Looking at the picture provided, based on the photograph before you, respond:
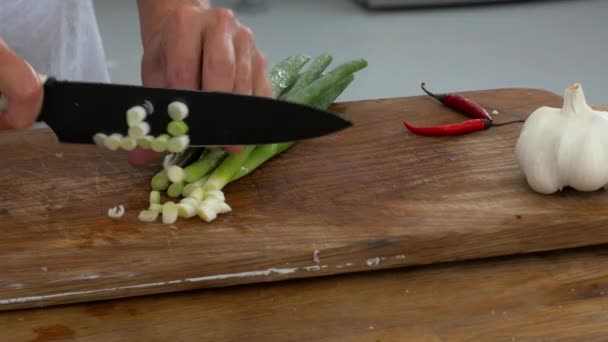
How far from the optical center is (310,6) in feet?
13.3

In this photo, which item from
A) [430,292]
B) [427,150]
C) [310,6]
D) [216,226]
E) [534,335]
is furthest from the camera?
[310,6]

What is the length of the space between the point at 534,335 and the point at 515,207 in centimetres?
31

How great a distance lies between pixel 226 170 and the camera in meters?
1.47

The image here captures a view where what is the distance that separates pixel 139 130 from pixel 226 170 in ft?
0.71

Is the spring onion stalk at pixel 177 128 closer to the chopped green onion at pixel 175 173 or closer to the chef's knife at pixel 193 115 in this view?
the chef's knife at pixel 193 115

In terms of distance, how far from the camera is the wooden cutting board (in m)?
1.22

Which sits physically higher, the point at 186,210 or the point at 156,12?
the point at 156,12

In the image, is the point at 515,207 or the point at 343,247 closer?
the point at 343,247

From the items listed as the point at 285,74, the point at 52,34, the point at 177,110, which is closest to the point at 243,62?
the point at 177,110

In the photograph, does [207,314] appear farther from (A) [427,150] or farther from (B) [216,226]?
(A) [427,150]

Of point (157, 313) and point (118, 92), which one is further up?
point (118, 92)

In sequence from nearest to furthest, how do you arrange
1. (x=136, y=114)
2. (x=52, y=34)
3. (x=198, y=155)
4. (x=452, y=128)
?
(x=136, y=114) → (x=198, y=155) → (x=452, y=128) → (x=52, y=34)

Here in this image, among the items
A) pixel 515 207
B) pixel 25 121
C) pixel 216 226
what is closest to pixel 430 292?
pixel 515 207

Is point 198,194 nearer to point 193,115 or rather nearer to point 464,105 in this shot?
point 193,115
